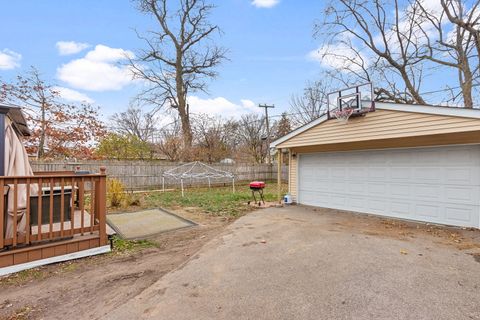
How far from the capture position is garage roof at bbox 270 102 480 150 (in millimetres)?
5105

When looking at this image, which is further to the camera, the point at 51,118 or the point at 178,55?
the point at 178,55

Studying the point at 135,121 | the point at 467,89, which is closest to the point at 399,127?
the point at 467,89

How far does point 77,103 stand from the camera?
548 inches

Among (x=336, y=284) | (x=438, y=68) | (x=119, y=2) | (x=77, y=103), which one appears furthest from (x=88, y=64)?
(x=438, y=68)

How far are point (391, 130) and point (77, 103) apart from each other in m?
14.6

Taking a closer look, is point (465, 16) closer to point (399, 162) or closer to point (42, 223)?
point (399, 162)

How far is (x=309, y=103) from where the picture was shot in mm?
22312

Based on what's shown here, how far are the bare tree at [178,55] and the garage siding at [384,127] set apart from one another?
11373mm

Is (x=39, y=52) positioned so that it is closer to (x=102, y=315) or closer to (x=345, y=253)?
(x=102, y=315)

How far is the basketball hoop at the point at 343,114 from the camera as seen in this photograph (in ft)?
22.3

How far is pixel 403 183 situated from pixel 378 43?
11956 mm

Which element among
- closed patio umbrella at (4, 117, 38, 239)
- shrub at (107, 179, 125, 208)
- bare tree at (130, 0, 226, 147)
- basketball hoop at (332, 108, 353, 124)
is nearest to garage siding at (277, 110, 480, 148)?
basketball hoop at (332, 108, 353, 124)

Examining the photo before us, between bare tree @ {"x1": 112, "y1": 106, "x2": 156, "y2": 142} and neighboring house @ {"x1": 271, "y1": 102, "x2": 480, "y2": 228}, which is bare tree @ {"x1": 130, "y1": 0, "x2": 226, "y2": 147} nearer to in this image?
bare tree @ {"x1": 112, "y1": 106, "x2": 156, "y2": 142}

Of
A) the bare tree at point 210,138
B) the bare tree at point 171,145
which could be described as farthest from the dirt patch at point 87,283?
the bare tree at point 210,138
